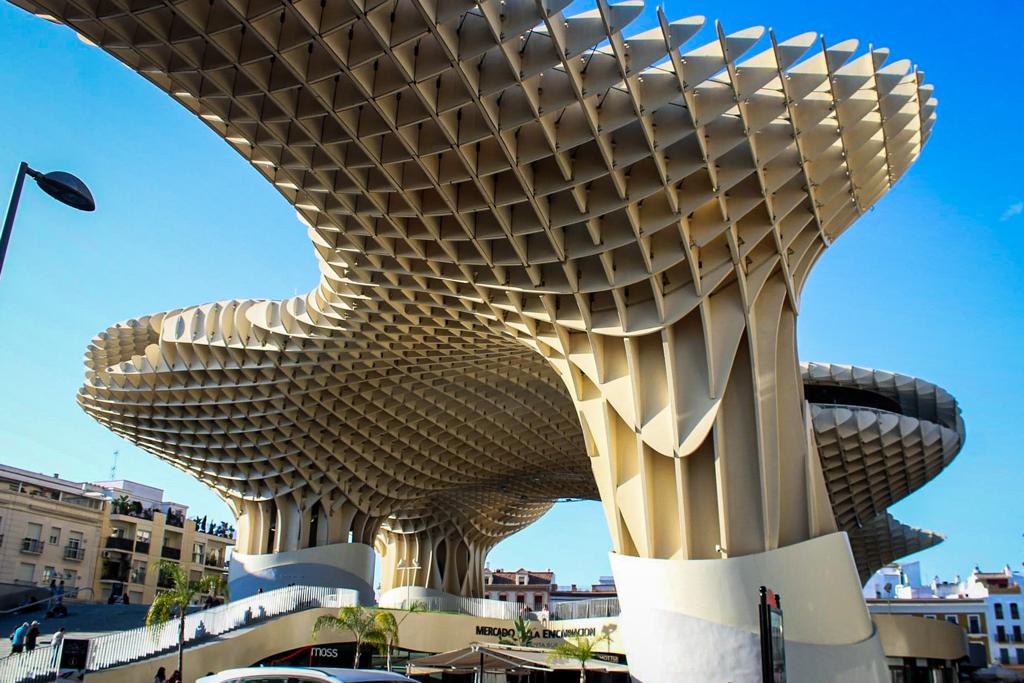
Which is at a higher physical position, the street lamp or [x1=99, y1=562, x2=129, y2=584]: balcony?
the street lamp

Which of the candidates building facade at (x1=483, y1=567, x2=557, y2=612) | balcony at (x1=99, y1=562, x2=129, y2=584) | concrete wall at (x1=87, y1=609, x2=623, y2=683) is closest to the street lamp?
concrete wall at (x1=87, y1=609, x2=623, y2=683)

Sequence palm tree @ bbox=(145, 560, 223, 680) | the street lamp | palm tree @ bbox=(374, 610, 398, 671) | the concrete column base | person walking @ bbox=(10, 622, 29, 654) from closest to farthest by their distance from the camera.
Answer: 1. the street lamp
2. the concrete column base
3. person walking @ bbox=(10, 622, 29, 654)
4. palm tree @ bbox=(145, 560, 223, 680)
5. palm tree @ bbox=(374, 610, 398, 671)

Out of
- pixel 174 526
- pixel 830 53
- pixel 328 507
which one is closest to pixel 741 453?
pixel 830 53

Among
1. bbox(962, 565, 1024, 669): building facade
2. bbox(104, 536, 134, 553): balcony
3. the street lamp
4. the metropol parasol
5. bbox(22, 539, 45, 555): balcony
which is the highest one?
the metropol parasol

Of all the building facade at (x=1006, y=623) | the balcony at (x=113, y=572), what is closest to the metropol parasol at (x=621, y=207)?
the balcony at (x=113, y=572)

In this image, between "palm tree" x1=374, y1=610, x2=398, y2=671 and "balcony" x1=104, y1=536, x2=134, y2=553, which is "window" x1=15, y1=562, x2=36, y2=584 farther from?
"palm tree" x1=374, y1=610, x2=398, y2=671

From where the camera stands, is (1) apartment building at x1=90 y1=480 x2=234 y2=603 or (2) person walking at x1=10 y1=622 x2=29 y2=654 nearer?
(2) person walking at x1=10 y1=622 x2=29 y2=654

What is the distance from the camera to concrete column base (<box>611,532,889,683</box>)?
68.9ft

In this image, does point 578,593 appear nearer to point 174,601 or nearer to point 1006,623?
point 1006,623

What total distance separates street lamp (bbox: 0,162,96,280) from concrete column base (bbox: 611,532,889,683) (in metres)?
17.6

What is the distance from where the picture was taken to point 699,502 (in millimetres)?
23641

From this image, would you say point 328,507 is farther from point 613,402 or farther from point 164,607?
point 613,402

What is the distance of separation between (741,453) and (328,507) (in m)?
31.9

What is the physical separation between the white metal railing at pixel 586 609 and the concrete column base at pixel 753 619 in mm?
17018
